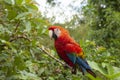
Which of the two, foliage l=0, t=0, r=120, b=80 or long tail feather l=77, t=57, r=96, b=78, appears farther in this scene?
long tail feather l=77, t=57, r=96, b=78

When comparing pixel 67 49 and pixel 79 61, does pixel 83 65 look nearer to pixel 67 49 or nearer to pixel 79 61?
pixel 79 61

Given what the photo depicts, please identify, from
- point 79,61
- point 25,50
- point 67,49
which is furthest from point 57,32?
point 25,50

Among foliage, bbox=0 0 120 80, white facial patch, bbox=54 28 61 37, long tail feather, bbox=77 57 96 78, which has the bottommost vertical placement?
long tail feather, bbox=77 57 96 78

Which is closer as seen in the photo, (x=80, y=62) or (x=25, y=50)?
(x=25, y=50)

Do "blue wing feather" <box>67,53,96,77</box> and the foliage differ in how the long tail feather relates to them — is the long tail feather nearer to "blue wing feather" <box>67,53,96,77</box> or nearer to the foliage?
"blue wing feather" <box>67,53,96,77</box>

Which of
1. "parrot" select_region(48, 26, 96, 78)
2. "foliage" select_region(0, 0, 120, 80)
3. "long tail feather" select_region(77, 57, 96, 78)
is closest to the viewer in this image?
"foliage" select_region(0, 0, 120, 80)

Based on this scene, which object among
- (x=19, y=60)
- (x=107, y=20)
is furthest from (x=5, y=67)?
(x=107, y=20)

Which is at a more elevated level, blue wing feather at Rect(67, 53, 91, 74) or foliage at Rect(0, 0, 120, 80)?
foliage at Rect(0, 0, 120, 80)

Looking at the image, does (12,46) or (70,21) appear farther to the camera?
(70,21)

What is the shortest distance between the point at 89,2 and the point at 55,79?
450 centimetres

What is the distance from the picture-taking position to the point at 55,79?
1.48 m

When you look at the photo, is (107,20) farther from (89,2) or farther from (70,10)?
(70,10)

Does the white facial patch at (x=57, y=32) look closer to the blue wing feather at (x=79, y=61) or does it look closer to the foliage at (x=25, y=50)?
the blue wing feather at (x=79, y=61)

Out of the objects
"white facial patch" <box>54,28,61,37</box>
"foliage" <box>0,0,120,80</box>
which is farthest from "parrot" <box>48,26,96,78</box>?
"foliage" <box>0,0,120,80</box>
